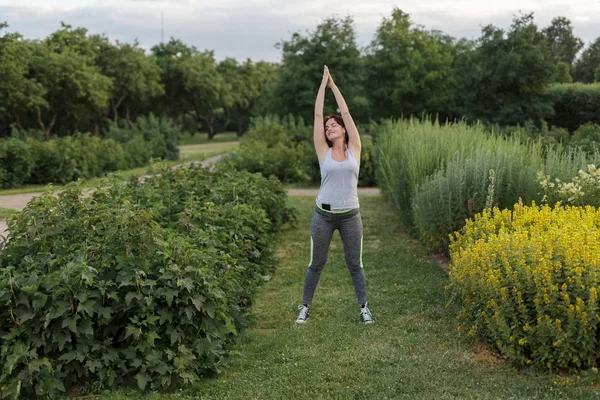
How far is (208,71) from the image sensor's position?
152 ft

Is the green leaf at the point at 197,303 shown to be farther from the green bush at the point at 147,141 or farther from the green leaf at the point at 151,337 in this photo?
the green bush at the point at 147,141

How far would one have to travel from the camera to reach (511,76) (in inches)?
872

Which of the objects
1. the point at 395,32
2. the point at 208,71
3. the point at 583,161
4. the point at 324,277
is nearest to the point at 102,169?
the point at 395,32

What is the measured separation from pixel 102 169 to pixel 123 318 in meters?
17.6

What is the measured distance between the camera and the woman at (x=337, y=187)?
5984mm

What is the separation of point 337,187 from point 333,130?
53cm

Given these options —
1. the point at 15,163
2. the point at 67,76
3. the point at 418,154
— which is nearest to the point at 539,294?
the point at 418,154

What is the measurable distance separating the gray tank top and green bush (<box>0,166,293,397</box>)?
3.41 feet

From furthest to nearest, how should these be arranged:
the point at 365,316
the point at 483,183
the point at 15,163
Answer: the point at 15,163
the point at 483,183
the point at 365,316

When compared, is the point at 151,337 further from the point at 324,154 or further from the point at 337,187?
the point at 324,154

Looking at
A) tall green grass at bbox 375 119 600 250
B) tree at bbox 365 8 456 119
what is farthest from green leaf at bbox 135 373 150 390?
tree at bbox 365 8 456 119

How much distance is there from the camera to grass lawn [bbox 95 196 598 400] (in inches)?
183

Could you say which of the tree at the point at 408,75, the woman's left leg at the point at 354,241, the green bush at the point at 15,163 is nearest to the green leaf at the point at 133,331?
the woman's left leg at the point at 354,241

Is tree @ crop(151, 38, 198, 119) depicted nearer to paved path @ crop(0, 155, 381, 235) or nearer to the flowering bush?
paved path @ crop(0, 155, 381, 235)
